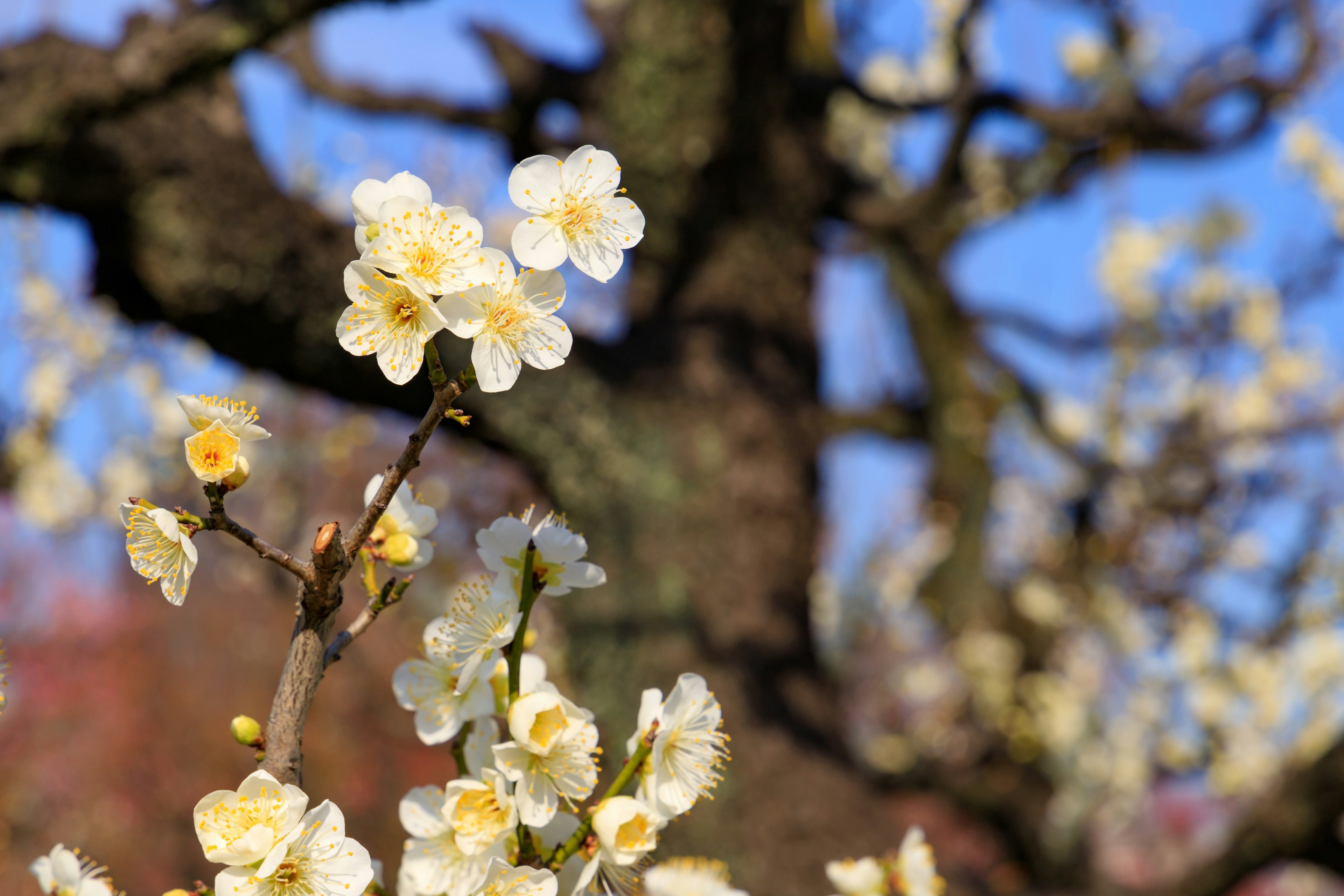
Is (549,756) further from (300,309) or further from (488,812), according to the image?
(300,309)

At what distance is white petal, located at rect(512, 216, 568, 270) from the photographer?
65 centimetres

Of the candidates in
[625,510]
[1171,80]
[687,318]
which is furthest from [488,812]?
[1171,80]

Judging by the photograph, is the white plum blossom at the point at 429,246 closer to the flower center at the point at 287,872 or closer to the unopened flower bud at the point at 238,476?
the unopened flower bud at the point at 238,476

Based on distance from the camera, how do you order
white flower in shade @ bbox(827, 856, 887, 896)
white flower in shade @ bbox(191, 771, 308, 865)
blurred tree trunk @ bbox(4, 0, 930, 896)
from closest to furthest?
white flower in shade @ bbox(191, 771, 308, 865) → white flower in shade @ bbox(827, 856, 887, 896) → blurred tree trunk @ bbox(4, 0, 930, 896)

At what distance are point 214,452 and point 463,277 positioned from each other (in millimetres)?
206

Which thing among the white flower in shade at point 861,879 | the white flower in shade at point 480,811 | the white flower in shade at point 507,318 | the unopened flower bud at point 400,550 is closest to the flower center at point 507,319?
the white flower in shade at point 507,318

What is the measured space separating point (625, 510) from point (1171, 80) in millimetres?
2670

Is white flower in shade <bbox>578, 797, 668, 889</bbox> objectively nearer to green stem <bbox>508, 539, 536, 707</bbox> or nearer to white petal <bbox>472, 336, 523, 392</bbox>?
green stem <bbox>508, 539, 536, 707</bbox>

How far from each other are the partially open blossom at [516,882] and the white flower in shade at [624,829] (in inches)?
1.6

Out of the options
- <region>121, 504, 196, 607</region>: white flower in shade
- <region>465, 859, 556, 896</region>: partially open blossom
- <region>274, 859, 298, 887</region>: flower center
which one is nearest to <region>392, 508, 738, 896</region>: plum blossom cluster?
<region>465, 859, 556, 896</region>: partially open blossom

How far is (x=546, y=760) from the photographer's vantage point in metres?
0.70

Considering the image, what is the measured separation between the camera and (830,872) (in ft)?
3.10

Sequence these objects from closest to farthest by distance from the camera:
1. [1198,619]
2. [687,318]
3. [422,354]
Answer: [422,354] < [687,318] < [1198,619]

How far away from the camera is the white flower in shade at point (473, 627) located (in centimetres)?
70
